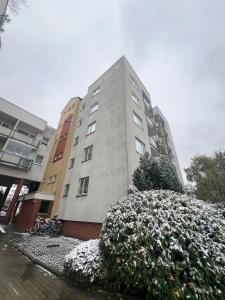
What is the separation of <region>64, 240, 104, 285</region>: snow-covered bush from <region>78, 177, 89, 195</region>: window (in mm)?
8440

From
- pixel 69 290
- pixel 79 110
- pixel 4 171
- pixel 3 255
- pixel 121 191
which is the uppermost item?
pixel 79 110

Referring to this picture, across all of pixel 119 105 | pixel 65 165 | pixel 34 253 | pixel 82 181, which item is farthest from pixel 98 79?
pixel 34 253

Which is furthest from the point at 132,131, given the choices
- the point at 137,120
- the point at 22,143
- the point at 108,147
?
the point at 22,143

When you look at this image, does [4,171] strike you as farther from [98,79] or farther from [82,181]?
[98,79]

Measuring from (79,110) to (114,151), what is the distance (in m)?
12.9

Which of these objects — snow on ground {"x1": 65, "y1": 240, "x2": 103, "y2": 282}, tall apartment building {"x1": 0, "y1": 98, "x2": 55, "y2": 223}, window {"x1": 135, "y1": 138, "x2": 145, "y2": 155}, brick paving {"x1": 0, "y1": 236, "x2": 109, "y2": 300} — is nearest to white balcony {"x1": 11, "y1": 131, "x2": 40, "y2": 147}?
tall apartment building {"x1": 0, "y1": 98, "x2": 55, "y2": 223}

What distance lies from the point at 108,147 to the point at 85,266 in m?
9.89

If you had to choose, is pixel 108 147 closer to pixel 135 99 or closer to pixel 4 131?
pixel 135 99

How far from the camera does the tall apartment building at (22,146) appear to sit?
1858cm

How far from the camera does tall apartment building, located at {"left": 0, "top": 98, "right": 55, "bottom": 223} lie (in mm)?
18578

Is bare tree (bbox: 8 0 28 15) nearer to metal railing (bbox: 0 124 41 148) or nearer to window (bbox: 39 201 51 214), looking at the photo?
metal railing (bbox: 0 124 41 148)

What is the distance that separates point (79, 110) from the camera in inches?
944

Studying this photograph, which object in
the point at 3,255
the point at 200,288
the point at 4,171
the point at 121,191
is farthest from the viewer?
the point at 4,171

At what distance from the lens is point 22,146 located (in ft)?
66.4
